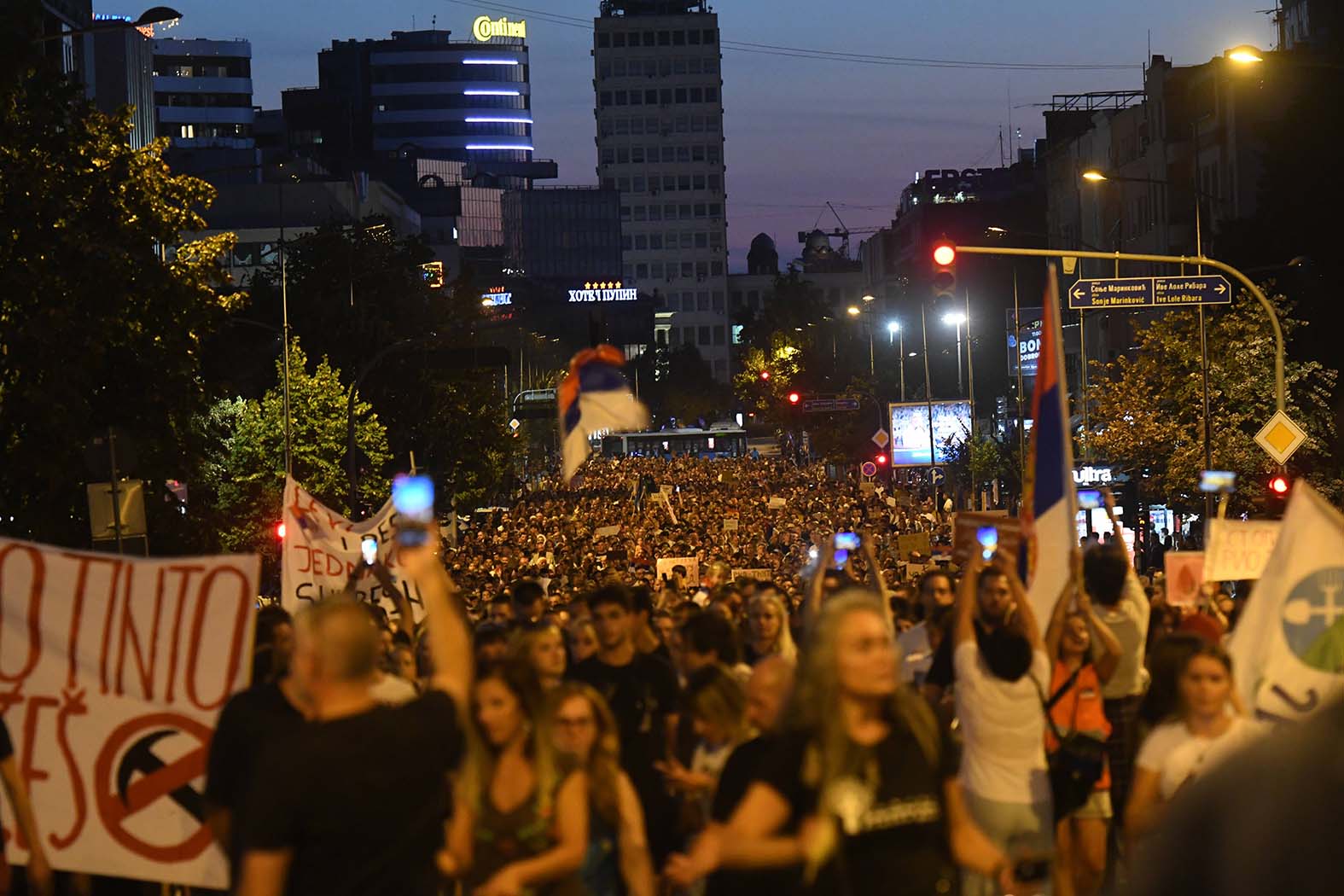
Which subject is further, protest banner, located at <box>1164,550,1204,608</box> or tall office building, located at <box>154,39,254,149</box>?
tall office building, located at <box>154,39,254,149</box>

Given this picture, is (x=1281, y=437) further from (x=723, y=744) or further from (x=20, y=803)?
(x=20, y=803)

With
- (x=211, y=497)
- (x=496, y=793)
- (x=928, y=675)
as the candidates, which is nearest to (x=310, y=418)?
(x=211, y=497)

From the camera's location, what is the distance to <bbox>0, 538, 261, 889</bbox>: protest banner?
7.37 meters

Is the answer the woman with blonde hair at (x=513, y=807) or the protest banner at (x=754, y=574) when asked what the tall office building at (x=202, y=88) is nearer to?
the protest banner at (x=754, y=574)

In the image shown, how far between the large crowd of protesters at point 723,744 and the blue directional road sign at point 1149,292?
512 inches

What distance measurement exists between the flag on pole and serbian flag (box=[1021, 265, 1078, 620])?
99 centimetres

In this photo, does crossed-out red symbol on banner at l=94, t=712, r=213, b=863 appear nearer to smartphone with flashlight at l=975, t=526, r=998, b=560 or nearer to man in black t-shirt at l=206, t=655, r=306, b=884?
man in black t-shirt at l=206, t=655, r=306, b=884

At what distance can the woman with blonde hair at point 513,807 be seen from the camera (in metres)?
5.93

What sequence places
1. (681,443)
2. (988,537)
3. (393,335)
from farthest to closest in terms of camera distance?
1. (681,443)
2. (393,335)
3. (988,537)

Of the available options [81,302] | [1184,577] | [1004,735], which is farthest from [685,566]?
[1004,735]

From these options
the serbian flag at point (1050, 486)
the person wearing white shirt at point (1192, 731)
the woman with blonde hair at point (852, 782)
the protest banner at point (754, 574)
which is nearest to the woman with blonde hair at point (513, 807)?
the woman with blonde hair at point (852, 782)

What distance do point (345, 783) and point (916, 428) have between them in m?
64.8

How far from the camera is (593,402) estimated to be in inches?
665

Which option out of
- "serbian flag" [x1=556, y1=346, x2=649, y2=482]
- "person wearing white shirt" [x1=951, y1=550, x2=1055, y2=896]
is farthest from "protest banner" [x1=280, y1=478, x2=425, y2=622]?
"person wearing white shirt" [x1=951, y1=550, x2=1055, y2=896]
